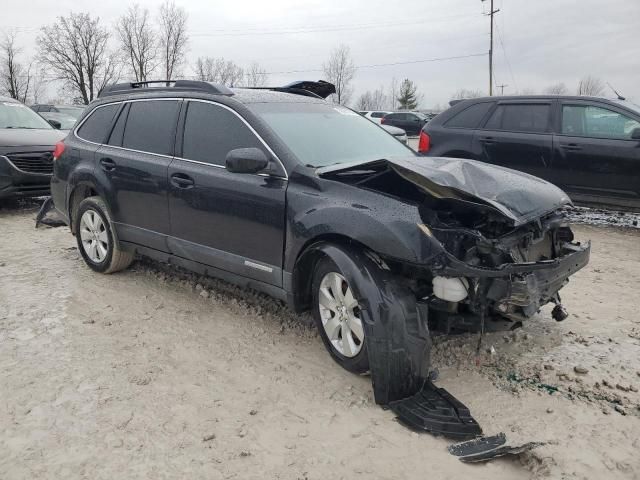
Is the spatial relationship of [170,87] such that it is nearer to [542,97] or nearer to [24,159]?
[24,159]

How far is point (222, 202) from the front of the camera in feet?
12.7

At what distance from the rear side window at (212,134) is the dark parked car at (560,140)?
4476 millimetres

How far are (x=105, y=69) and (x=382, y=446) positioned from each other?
51.1 metres

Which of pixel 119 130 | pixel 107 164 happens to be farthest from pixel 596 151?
pixel 107 164

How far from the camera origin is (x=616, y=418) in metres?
2.85

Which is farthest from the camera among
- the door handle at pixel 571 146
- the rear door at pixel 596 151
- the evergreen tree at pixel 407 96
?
the evergreen tree at pixel 407 96

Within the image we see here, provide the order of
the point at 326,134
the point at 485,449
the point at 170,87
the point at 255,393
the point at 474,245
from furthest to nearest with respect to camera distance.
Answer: the point at 170,87 < the point at 326,134 < the point at 255,393 < the point at 474,245 < the point at 485,449

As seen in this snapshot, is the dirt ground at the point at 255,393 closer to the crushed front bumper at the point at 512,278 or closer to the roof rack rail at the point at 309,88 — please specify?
the crushed front bumper at the point at 512,278

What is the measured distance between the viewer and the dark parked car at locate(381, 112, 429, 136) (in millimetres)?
28594

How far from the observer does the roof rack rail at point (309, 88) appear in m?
Result: 4.94

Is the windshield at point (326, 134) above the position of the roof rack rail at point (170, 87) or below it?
below

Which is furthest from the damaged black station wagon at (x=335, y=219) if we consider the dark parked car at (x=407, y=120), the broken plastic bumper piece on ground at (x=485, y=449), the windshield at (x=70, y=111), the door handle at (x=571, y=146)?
the dark parked car at (x=407, y=120)

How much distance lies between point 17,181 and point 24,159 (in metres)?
0.36

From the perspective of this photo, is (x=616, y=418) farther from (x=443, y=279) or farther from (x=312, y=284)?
(x=312, y=284)
